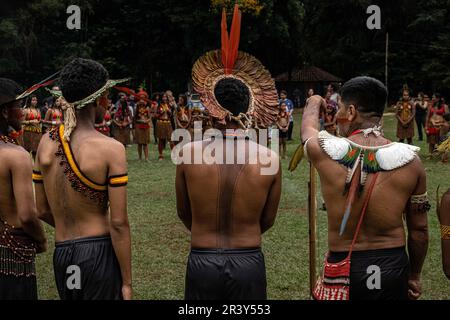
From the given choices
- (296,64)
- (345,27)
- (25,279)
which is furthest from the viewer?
(345,27)

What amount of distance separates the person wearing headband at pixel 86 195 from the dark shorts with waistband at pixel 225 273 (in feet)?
1.38

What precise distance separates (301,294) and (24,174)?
11.7 ft

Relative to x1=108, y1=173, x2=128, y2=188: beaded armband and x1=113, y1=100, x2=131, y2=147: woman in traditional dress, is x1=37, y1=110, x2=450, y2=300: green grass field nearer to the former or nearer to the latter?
x1=108, y1=173, x2=128, y2=188: beaded armband

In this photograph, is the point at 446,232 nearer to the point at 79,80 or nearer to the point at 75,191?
the point at 75,191

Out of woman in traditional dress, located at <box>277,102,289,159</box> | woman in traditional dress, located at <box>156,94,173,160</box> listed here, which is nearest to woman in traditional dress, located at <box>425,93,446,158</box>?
woman in traditional dress, located at <box>277,102,289,159</box>

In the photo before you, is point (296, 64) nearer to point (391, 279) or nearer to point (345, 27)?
point (345, 27)

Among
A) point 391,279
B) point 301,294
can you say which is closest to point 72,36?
point 301,294

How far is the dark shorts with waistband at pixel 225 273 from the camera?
3.57 m

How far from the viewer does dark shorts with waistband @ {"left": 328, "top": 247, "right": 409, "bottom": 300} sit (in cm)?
352

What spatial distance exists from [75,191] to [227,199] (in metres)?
0.91

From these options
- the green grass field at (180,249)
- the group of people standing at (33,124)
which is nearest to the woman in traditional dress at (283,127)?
the green grass field at (180,249)

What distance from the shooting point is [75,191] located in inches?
140

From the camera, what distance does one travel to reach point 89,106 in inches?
144
